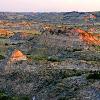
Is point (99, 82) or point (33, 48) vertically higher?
point (99, 82)

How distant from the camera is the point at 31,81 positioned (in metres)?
42.0

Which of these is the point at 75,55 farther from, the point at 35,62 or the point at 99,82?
the point at 99,82

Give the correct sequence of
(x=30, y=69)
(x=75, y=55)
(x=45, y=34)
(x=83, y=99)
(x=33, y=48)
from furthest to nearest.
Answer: (x=45, y=34), (x=33, y=48), (x=75, y=55), (x=30, y=69), (x=83, y=99)

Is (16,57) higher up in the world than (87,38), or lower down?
higher up

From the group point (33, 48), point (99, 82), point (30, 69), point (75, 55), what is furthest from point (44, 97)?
point (33, 48)

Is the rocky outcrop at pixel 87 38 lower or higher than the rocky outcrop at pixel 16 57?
lower

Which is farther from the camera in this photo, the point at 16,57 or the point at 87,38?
the point at 87,38

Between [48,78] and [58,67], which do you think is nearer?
[48,78]

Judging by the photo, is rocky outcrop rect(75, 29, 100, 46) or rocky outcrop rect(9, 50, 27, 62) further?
rocky outcrop rect(75, 29, 100, 46)

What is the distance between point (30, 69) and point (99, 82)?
1309 cm

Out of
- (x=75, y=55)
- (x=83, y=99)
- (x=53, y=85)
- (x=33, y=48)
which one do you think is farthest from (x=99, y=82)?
(x=33, y=48)

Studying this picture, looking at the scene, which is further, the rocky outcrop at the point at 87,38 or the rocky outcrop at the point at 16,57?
the rocky outcrop at the point at 87,38

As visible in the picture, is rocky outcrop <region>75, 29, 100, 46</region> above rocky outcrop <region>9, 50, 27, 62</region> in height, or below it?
below

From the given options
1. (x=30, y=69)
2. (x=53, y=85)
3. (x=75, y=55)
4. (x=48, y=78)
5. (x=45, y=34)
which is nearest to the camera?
(x=53, y=85)
